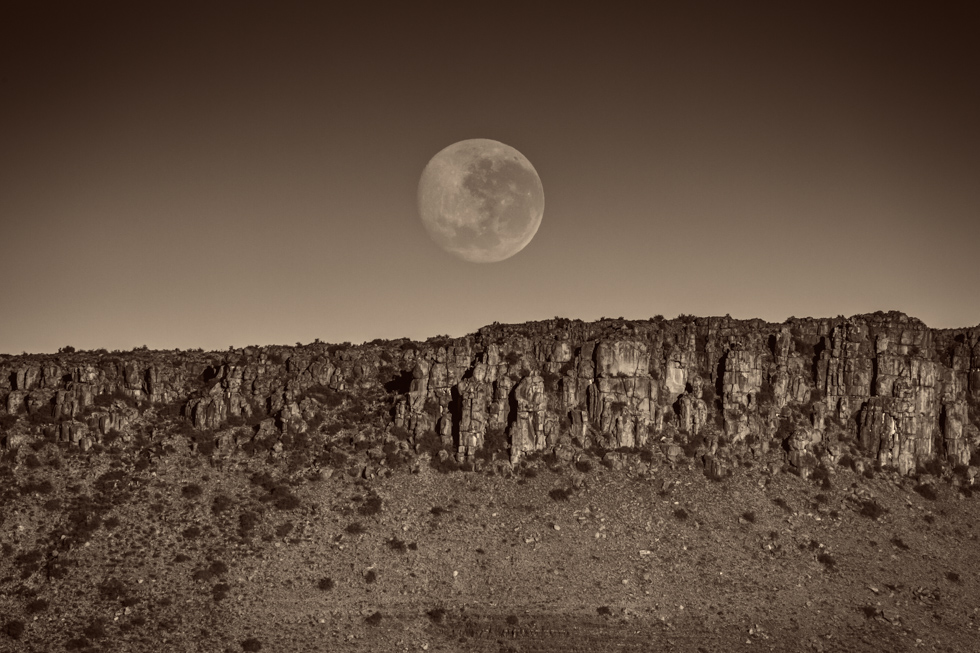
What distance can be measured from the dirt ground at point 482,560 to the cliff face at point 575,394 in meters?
5.73

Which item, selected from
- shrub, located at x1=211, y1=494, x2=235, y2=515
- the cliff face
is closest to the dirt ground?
shrub, located at x1=211, y1=494, x2=235, y2=515

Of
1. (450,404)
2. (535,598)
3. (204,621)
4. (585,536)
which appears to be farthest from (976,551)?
(204,621)

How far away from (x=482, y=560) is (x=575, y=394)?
32.9 m

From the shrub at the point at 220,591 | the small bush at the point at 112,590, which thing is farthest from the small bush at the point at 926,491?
the small bush at the point at 112,590

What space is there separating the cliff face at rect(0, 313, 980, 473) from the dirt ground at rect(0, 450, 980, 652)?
226 inches

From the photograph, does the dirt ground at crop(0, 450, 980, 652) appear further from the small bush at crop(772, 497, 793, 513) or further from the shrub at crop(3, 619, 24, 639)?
the shrub at crop(3, 619, 24, 639)

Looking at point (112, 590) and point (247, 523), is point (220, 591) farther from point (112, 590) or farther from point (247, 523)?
point (247, 523)

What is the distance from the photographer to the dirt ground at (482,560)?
9369cm

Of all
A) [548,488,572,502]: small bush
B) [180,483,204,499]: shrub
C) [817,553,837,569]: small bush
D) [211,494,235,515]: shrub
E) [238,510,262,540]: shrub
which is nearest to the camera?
[238,510,262,540]: shrub

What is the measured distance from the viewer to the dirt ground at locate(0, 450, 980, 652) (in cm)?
9369

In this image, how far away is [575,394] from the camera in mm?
130000

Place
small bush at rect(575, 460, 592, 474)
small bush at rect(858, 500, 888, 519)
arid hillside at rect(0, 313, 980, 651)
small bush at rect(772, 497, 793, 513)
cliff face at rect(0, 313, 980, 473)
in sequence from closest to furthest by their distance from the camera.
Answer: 1. arid hillside at rect(0, 313, 980, 651)
2. small bush at rect(772, 497, 793, 513)
3. small bush at rect(858, 500, 888, 519)
4. small bush at rect(575, 460, 592, 474)
5. cliff face at rect(0, 313, 980, 473)

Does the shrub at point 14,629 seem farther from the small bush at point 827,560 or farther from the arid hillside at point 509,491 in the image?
the small bush at point 827,560

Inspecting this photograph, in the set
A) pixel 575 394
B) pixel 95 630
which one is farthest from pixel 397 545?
pixel 575 394
